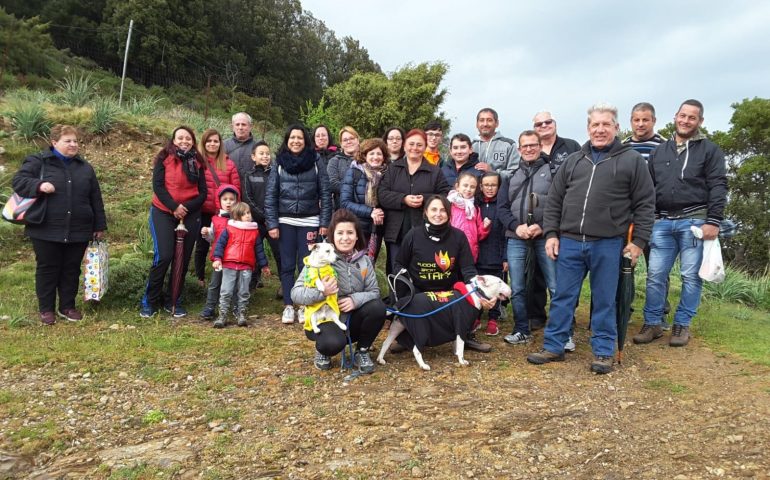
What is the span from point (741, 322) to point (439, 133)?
456 centimetres

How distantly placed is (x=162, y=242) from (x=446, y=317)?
3.23m

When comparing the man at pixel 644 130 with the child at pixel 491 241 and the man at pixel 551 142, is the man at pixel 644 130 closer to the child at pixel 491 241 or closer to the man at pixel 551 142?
the man at pixel 551 142

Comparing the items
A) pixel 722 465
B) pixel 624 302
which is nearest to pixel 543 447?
pixel 722 465

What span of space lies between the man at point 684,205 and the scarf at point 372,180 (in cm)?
270

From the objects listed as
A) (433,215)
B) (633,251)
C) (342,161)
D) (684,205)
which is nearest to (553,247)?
(633,251)

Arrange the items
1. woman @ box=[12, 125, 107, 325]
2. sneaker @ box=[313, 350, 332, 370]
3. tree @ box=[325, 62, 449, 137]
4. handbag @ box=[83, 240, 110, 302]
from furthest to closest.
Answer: tree @ box=[325, 62, 449, 137]
handbag @ box=[83, 240, 110, 302]
woman @ box=[12, 125, 107, 325]
sneaker @ box=[313, 350, 332, 370]

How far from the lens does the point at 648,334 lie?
4910 mm

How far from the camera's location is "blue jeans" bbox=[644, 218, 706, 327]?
4641 millimetres

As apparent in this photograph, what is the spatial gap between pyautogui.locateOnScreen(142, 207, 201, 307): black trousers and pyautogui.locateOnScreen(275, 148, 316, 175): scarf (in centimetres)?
119

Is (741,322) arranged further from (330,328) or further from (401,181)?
(330,328)

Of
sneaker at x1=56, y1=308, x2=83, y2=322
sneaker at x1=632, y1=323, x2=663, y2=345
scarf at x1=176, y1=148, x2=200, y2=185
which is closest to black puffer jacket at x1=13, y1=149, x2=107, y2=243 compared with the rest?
sneaker at x1=56, y1=308, x2=83, y2=322

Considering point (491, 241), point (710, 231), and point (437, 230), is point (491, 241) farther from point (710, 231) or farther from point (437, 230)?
point (710, 231)

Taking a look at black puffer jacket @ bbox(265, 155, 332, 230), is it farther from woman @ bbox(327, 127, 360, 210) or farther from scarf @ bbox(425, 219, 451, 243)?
scarf @ bbox(425, 219, 451, 243)

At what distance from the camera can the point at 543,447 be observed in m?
2.91
